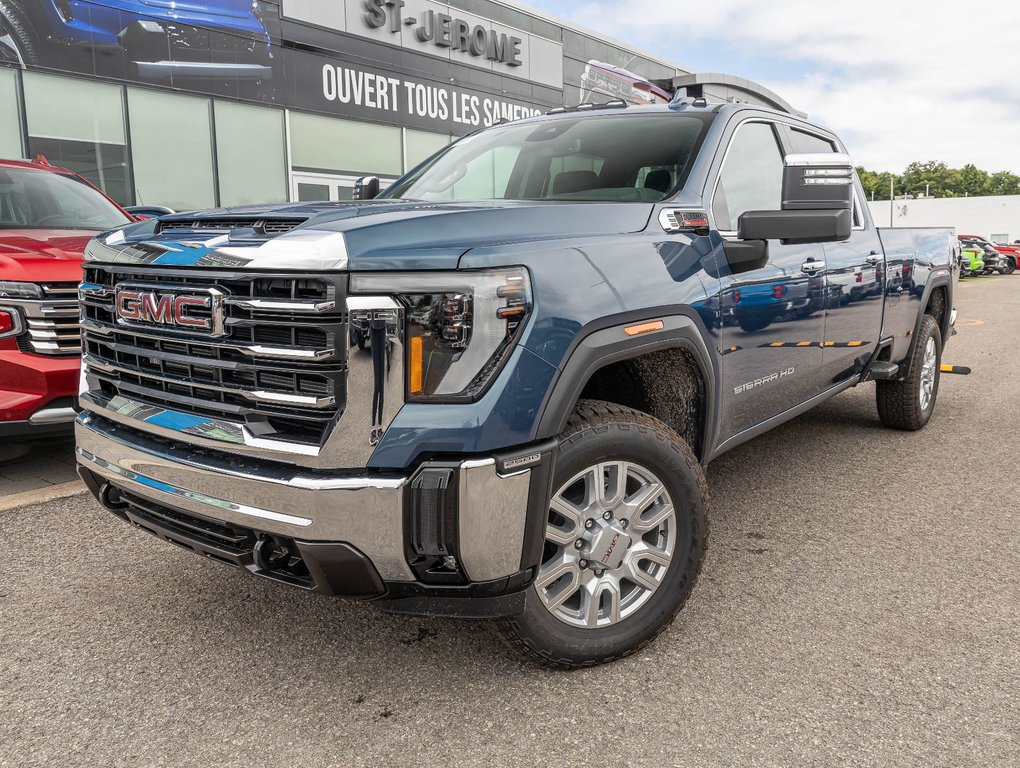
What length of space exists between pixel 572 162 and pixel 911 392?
319 cm

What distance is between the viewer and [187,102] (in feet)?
45.6

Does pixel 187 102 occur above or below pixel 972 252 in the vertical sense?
above

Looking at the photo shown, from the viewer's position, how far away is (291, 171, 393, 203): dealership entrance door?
1593 cm

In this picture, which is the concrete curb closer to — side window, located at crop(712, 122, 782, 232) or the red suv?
the red suv

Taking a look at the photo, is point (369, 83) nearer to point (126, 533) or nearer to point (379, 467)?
point (126, 533)

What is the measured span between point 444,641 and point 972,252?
117 ft

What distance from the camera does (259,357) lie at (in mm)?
2219

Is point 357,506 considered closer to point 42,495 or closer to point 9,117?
point 42,495

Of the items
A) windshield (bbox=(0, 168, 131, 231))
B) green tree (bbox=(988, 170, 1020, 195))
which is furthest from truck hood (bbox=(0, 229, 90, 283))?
green tree (bbox=(988, 170, 1020, 195))

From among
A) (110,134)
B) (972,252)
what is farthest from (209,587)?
(972,252)

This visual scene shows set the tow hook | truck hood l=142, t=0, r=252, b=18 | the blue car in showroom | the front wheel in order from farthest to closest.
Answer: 1. truck hood l=142, t=0, r=252, b=18
2. the blue car in showroom
3. the tow hook
4. the front wheel

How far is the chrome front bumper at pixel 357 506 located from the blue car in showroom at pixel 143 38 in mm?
12166

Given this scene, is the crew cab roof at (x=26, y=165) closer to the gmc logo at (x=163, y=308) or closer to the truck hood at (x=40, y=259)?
the truck hood at (x=40, y=259)

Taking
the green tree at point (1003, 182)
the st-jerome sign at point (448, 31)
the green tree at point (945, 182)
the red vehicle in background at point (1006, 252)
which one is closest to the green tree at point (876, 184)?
the green tree at point (945, 182)
